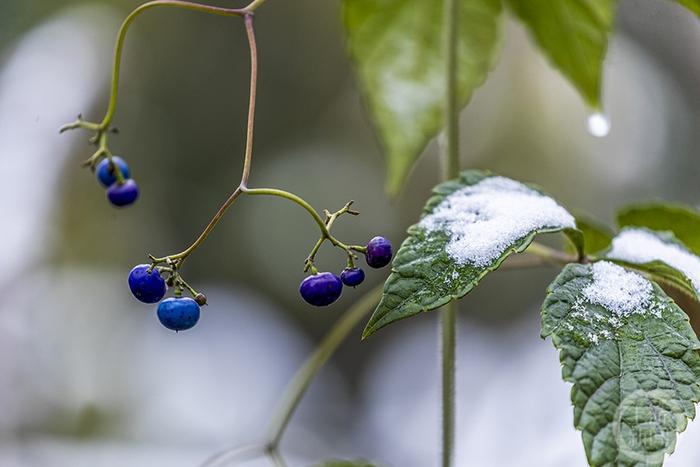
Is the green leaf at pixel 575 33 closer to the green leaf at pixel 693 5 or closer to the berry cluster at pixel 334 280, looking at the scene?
the green leaf at pixel 693 5

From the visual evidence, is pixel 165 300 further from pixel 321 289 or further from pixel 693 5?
pixel 693 5

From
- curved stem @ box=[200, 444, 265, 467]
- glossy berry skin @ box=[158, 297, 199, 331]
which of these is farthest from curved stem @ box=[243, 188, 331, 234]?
curved stem @ box=[200, 444, 265, 467]

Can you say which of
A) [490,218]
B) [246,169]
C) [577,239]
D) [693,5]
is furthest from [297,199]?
[693,5]

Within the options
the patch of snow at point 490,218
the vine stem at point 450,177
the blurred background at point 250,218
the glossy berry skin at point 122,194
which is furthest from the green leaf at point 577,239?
the blurred background at point 250,218

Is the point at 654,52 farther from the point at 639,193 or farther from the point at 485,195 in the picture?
the point at 485,195

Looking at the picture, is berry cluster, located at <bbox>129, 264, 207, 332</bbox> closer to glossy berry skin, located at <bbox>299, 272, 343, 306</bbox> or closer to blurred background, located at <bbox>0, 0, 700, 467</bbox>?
glossy berry skin, located at <bbox>299, 272, 343, 306</bbox>

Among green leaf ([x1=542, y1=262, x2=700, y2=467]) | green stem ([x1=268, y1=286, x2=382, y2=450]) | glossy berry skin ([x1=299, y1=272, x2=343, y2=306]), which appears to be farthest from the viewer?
green stem ([x1=268, y1=286, x2=382, y2=450])
